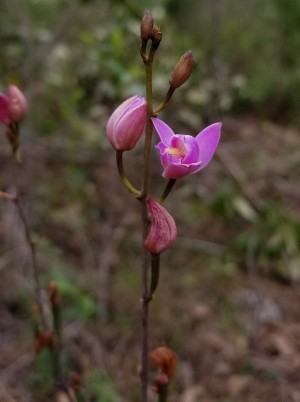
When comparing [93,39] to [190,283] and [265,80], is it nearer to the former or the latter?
[190,283]

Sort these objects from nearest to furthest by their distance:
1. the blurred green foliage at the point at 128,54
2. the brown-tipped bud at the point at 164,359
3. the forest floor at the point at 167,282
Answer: the brown-tipped bud at the point at 164,359, the forest floor at the point at 167,282, the blurred green foliage at the point at 128,54

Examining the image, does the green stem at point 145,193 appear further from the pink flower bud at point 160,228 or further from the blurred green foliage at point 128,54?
the blurred green foliage at point 128,54

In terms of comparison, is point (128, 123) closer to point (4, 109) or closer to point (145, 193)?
point (145, 193)

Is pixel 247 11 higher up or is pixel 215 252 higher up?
pixel 247 11

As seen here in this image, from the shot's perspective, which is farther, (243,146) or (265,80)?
(265,80)

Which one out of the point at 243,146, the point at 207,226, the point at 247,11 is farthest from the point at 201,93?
the point at 247,11

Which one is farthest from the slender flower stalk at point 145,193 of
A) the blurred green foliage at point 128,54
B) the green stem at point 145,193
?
the blurred green foliage at point 128,54

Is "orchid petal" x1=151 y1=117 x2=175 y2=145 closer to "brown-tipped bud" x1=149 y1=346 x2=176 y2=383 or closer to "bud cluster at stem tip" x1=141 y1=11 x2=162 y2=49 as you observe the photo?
"bud cluster at stem tip" x1=141 y1=11 x2=162 y2=49
